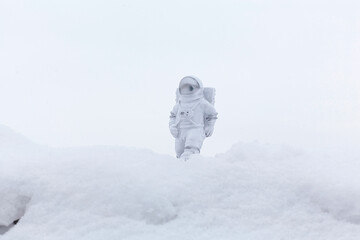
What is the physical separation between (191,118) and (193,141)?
0.40 meters

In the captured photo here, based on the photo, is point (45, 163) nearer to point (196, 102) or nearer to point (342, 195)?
point (342, 195)

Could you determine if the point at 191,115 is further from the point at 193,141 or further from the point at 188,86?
the point at 188,86

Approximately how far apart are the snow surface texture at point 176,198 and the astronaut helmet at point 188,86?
3.83 meters

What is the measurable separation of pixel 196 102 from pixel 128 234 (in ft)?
16.4

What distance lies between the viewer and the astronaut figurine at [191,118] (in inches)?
295

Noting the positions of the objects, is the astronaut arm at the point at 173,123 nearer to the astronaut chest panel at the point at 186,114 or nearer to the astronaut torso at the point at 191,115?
the astronaut torso at the point at 191,115

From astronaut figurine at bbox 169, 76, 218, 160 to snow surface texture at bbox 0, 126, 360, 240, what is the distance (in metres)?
3.54

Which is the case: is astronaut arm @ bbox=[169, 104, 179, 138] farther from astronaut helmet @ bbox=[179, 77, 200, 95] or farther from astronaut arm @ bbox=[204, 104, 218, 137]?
astronaut arm @ bbox=[204, 104, 218, 137]

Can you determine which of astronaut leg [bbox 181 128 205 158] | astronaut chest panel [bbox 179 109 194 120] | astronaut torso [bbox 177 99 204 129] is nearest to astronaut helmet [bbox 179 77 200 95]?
astronaut torso [bbox 177 99 204 129]

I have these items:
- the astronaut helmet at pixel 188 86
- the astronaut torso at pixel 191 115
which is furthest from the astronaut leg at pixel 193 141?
the astronaut helmet at pixel 188 86

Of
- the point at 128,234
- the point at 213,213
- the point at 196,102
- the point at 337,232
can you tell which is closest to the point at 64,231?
the point at 128,234

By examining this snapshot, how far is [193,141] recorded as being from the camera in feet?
24.3

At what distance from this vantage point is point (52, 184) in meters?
3.37

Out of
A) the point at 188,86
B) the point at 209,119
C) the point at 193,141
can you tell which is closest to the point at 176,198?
the point at 193,141
